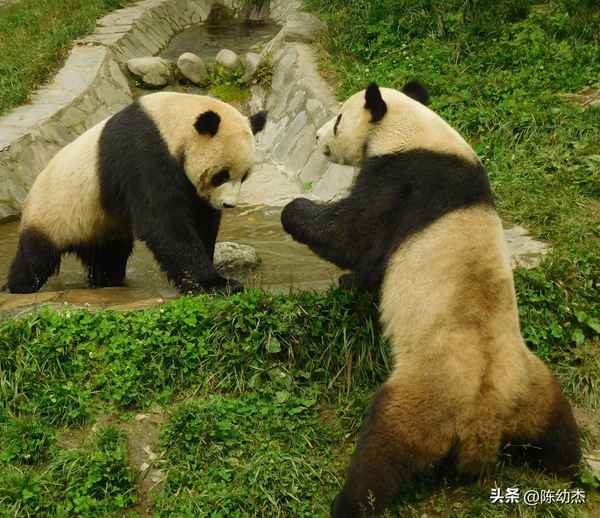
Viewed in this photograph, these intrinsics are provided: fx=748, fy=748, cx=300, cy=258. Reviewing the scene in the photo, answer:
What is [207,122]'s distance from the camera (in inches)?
223

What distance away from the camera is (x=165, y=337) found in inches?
196

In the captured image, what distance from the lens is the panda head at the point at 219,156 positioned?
5809 mm

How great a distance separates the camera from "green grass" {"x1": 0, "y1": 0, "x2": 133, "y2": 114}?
10.4 meters

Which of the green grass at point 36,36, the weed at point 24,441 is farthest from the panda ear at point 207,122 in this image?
the green grass at point 36,36

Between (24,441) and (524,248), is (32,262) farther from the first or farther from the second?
(524,248)

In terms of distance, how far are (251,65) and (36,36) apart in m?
3.57

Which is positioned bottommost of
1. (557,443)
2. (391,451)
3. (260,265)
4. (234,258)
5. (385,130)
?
(260,265)

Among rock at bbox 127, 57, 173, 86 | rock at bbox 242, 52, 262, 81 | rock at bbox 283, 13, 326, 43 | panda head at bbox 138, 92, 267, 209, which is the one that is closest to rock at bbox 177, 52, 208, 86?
rock at bbox 127, 57, 173, 86

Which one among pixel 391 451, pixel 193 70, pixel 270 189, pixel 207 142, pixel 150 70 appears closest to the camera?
pixel 391 451

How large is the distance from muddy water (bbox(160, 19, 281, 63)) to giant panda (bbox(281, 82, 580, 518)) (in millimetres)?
9213

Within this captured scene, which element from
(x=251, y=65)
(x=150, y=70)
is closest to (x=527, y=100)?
(x=251, y=65)

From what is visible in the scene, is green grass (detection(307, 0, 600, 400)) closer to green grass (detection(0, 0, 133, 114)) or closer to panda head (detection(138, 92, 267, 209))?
panda head (detection(138, 92, 267, 209))

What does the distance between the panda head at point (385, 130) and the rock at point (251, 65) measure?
682 cm

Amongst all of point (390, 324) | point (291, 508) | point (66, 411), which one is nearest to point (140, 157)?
point (66, 411)
